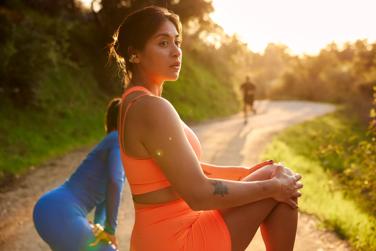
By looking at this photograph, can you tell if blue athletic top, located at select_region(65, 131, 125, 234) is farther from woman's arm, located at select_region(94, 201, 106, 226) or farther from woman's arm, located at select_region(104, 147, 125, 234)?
woman's arm, located at select_region(94, 201, 106, 226)

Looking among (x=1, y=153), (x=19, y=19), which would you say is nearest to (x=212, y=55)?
(x=19, y=19)

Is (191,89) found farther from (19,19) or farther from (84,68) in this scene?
(19,19)

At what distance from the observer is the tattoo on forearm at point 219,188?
2.01 m

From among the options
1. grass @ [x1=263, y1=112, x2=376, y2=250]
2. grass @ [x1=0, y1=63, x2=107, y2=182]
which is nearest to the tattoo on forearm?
grass @ [x1=263, y1=112, x2=376, y2=250]

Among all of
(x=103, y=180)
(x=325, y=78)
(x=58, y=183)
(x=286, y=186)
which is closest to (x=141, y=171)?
(x=286, y=186)

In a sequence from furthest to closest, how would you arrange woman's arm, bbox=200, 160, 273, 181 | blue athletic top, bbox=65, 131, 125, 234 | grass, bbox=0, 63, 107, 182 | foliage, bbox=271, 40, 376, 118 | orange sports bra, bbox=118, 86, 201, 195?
foliage, bbox=271, 40, 376, 118
grass, bbox=0, 63, 107, 182
blue athletic top, bbox=65, 131, 125, 234
woman's arm, bbox=200, 160, 273, 181
orange sports bra, bbox=118, 86, 201, 195

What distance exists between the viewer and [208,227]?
207 cm

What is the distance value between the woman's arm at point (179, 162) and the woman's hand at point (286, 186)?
4cm

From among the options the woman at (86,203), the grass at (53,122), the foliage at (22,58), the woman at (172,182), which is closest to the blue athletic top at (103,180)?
the woman at (86,203)

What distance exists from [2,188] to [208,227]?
20.8 ft

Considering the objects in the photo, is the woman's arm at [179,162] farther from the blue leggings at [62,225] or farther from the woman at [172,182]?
the blue leggings at [62,225]

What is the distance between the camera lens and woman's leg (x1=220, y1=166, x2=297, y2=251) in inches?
81.7

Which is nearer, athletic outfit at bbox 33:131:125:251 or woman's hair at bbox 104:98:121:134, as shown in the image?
athletic outfit at bbox 33:131:125:251

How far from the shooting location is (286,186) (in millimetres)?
2100
